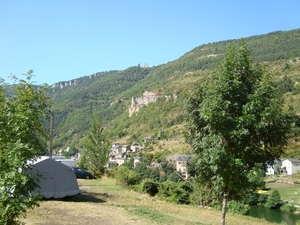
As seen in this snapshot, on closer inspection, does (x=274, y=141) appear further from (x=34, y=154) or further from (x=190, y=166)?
(x=34, y=154)

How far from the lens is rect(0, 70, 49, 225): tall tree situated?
5.20m

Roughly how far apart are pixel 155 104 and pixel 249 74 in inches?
5713

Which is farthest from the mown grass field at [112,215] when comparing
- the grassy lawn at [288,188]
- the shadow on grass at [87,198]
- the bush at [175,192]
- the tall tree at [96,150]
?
the grassy lawn at [288,188]

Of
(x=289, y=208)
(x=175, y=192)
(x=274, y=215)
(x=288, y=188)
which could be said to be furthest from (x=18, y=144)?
(x=288, y=188)

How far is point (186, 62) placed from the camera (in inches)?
7357

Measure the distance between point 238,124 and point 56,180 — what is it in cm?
1142

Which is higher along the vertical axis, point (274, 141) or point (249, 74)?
point (249, 74)

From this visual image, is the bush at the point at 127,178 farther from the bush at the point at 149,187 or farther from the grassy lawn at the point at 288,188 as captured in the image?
the grassy lawn at the point at 288,188

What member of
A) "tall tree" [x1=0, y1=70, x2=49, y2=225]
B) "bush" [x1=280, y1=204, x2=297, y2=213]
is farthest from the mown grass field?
"bush" [x1=280, y1=204, x2=297, y2=213]

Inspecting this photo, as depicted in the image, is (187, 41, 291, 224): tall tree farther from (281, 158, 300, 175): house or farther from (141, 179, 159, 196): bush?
(281, 158, 300, 175): house

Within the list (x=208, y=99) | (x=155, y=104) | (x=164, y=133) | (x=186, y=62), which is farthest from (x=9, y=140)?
(x=186, y=62)

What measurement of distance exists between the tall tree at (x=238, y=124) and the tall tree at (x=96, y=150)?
74.5 feet

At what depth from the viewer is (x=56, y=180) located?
52.8 ft

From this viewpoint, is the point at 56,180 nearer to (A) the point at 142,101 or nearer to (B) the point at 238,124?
(B) the point at 238,124
